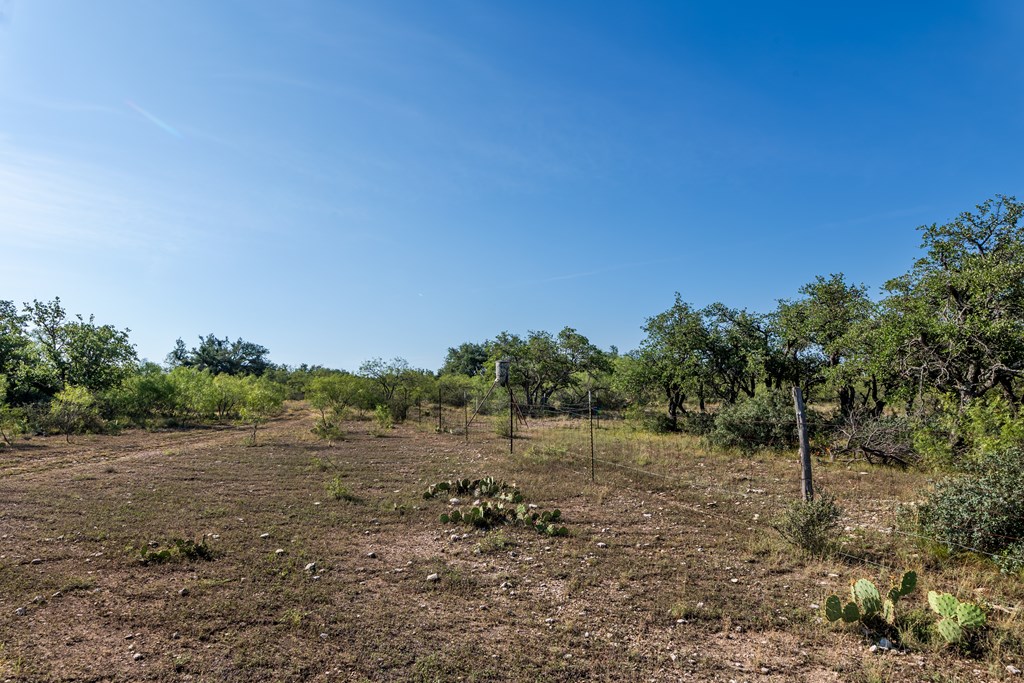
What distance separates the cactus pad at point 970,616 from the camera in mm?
4852

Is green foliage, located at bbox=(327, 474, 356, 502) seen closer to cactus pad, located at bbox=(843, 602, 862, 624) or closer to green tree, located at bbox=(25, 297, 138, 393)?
cactus pad, located at bbox=(843, 602, 862, 624)

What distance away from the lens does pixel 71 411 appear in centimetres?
2430

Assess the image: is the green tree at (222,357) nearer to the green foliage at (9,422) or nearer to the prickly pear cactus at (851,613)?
the green foliage at (9,422)

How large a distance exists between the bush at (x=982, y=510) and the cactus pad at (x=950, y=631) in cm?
254

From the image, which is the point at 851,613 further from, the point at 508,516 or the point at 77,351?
the point at 77,351

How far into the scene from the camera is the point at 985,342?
484 inches

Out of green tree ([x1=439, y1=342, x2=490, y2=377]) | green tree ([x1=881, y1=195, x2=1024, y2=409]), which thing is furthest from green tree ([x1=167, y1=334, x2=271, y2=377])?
green tree ([x1=881, y1=195, x2=1024, y2=409])

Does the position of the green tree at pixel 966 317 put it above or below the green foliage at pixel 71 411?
above

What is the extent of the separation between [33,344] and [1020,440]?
4509 cm

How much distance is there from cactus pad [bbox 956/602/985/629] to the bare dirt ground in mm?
294

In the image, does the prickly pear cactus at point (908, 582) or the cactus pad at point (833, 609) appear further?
the prickly pear cactus at point (908, 582)

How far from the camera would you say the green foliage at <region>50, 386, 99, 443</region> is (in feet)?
79.3

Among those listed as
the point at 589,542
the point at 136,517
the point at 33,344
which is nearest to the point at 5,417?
the point at 33,344

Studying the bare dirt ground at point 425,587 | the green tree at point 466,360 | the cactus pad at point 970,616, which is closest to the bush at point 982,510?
the bare dirt ground at point 425,587
